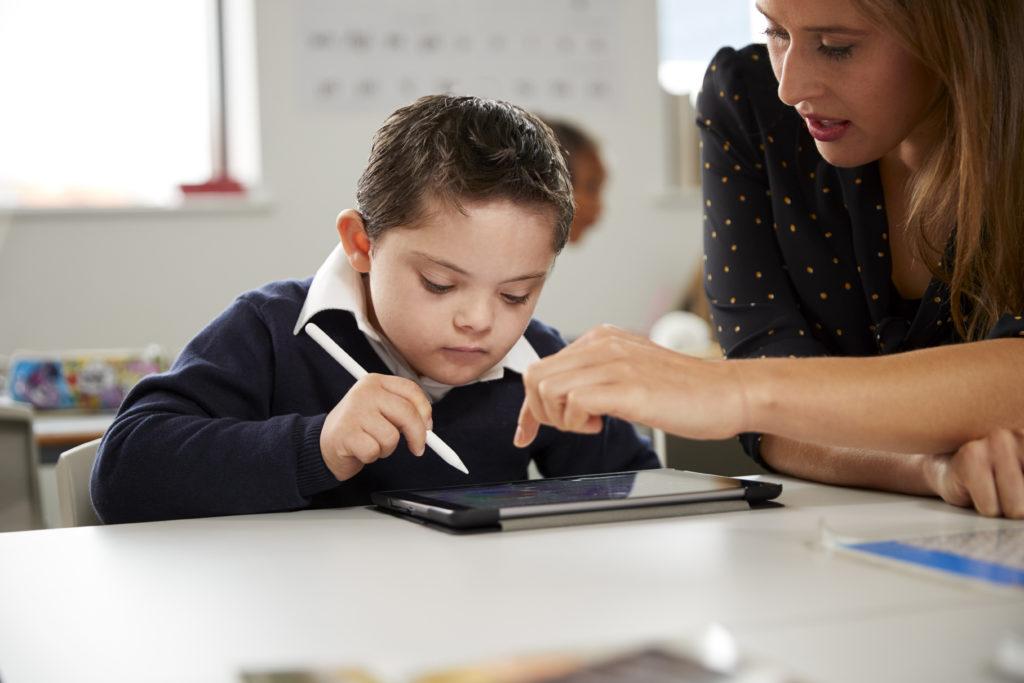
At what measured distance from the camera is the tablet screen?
91 centimetres

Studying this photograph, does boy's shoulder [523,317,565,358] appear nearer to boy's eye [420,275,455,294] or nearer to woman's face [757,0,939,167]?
boy's eye [420,275,455,294]

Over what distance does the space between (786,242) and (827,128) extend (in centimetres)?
18

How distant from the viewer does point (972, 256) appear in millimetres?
1067

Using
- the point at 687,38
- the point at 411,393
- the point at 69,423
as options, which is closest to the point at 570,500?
the point at 411,393

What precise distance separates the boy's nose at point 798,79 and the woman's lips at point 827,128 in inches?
1.3

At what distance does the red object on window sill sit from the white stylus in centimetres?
254

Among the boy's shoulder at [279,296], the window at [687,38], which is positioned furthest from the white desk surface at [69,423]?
the window at [687,38]

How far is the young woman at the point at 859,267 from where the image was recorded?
876 millimetres

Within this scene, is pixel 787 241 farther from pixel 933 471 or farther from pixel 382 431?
pixel 382 431

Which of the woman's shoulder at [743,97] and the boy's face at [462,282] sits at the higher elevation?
the woman's shoulder at [743,97]

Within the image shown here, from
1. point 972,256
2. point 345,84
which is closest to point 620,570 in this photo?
point 972,256

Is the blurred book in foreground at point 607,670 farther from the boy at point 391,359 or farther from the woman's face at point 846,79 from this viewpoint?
the woman's face at point 846,79

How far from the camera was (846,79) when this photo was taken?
3.64 feet

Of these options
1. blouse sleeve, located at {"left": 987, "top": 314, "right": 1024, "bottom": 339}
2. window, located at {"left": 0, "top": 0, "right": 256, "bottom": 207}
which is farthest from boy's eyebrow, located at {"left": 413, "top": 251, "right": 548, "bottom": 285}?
window, located at {"left": 0, "top": 0, "right": 256, "bottom": 207}
